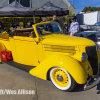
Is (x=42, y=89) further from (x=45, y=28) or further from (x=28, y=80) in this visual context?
(x=45, y=28)

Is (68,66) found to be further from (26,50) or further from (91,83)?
(26,50)

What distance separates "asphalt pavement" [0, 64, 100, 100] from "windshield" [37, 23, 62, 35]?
151cm

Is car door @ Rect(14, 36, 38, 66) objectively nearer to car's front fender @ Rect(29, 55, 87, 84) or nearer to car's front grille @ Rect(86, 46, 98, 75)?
car's front fender @ Rect(29, 55, 87, 84)

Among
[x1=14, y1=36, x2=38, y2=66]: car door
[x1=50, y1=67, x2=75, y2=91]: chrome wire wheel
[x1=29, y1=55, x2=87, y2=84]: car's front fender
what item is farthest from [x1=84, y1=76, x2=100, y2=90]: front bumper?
[x1=14, y1=36, x2=38, y2=66]: car door

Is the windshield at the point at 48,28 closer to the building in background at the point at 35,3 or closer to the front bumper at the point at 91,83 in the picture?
the front bumper at the point at 91,83

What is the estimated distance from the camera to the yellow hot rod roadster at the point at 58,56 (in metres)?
2.60

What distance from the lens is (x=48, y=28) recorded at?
379 centimetres

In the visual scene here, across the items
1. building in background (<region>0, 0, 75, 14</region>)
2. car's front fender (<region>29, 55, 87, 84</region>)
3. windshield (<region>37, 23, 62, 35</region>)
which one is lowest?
car's front fender (<region>29, 55, 87, 84</region>)

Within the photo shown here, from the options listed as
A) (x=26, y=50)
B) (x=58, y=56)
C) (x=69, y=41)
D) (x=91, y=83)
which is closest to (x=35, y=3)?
(x=26, y=50)

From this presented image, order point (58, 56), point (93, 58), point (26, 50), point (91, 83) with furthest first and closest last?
1. point (26, 50)
2. point (93, 58)
3. point (58, 56)
4. point (91, 83)

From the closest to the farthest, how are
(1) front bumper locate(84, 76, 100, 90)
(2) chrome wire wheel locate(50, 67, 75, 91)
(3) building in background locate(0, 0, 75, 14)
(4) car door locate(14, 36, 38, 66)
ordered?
(1) front bumper locate(84, 76, 100, 90)
(2) chrome wire wheel locate(50, 67, 75, 91)
(4) car door locate(14, 36, 38, 66)
(3) building in background locate(0, 0, 75, 14)

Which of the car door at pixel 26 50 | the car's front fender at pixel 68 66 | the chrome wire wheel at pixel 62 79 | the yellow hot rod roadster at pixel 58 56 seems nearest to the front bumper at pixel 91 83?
the yellow hot rod roadster at pixel 58 56

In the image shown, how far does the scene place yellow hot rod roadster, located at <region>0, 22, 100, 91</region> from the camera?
2.60 meters

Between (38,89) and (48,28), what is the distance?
6.26 ft
